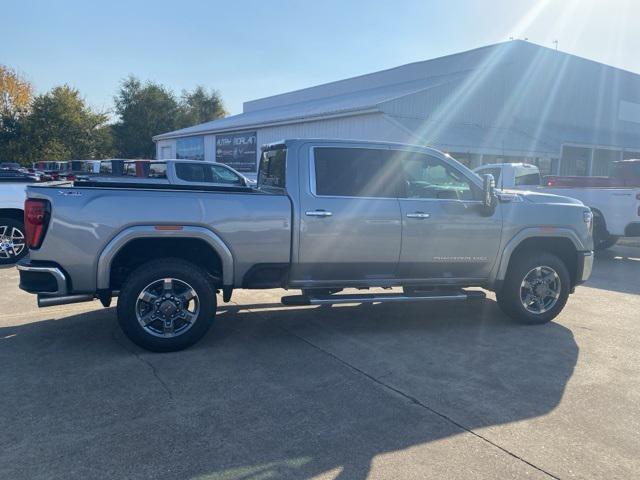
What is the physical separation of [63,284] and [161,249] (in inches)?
35.9

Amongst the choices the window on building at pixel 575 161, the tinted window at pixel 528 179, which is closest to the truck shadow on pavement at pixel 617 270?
the tinted window at pixel 528 179

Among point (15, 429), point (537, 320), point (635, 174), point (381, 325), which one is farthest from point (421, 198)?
point (635, 174)

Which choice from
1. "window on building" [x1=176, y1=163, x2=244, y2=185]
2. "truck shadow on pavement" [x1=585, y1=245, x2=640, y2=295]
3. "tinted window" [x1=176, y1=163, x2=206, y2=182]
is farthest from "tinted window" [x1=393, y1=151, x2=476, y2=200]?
"tinted window" [x1=176, y1=163, x2=206, y2=182]

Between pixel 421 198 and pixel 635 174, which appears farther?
pixel 635 174

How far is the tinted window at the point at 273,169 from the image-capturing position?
5.43 m

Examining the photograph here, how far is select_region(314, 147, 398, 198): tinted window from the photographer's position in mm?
5301

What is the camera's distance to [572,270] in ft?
20.2

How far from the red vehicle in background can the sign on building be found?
14948 mm

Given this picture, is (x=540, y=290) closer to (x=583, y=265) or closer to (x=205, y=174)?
(x=583, y=265)

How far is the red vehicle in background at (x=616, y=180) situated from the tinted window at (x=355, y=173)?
8349 millimetres

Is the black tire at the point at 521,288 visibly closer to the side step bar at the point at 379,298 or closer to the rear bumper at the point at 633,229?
the side step bar at the point at 379,298

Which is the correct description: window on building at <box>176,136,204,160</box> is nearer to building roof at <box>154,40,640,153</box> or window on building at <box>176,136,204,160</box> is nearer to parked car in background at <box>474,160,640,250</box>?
building roof at <box>154,40,640,153</box>

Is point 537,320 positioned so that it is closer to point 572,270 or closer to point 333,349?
point 572,270

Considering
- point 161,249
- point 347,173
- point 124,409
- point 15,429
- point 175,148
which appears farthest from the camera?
point 175,148
